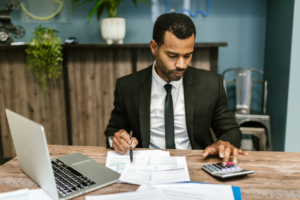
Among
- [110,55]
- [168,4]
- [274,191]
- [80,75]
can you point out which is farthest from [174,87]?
[168,4]

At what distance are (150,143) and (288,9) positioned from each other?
5.77ft

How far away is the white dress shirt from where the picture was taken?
56.2 inches

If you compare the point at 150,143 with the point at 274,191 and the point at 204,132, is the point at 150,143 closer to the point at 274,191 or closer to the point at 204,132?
the point at 204,132

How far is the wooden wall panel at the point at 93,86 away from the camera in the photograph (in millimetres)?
2535

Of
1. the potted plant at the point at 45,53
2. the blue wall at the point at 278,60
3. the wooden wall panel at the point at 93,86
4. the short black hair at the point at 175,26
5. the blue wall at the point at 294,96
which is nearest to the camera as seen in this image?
the short black hair at the point at 175,26

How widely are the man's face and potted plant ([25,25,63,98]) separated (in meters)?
1.52

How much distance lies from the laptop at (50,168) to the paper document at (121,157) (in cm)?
4

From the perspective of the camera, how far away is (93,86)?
260cm

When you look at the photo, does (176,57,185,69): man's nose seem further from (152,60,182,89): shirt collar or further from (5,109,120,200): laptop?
(5,109,120,200): laptop

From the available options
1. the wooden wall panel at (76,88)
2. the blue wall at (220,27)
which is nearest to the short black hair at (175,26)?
the wooden wall panel at (76,88)

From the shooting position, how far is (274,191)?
0.78m

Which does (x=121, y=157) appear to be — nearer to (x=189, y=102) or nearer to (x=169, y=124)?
(x=169, y=124)

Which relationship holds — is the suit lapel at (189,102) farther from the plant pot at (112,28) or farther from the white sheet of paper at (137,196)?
the plant pot at (112,28)

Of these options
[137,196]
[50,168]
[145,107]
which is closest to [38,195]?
[50,168]
